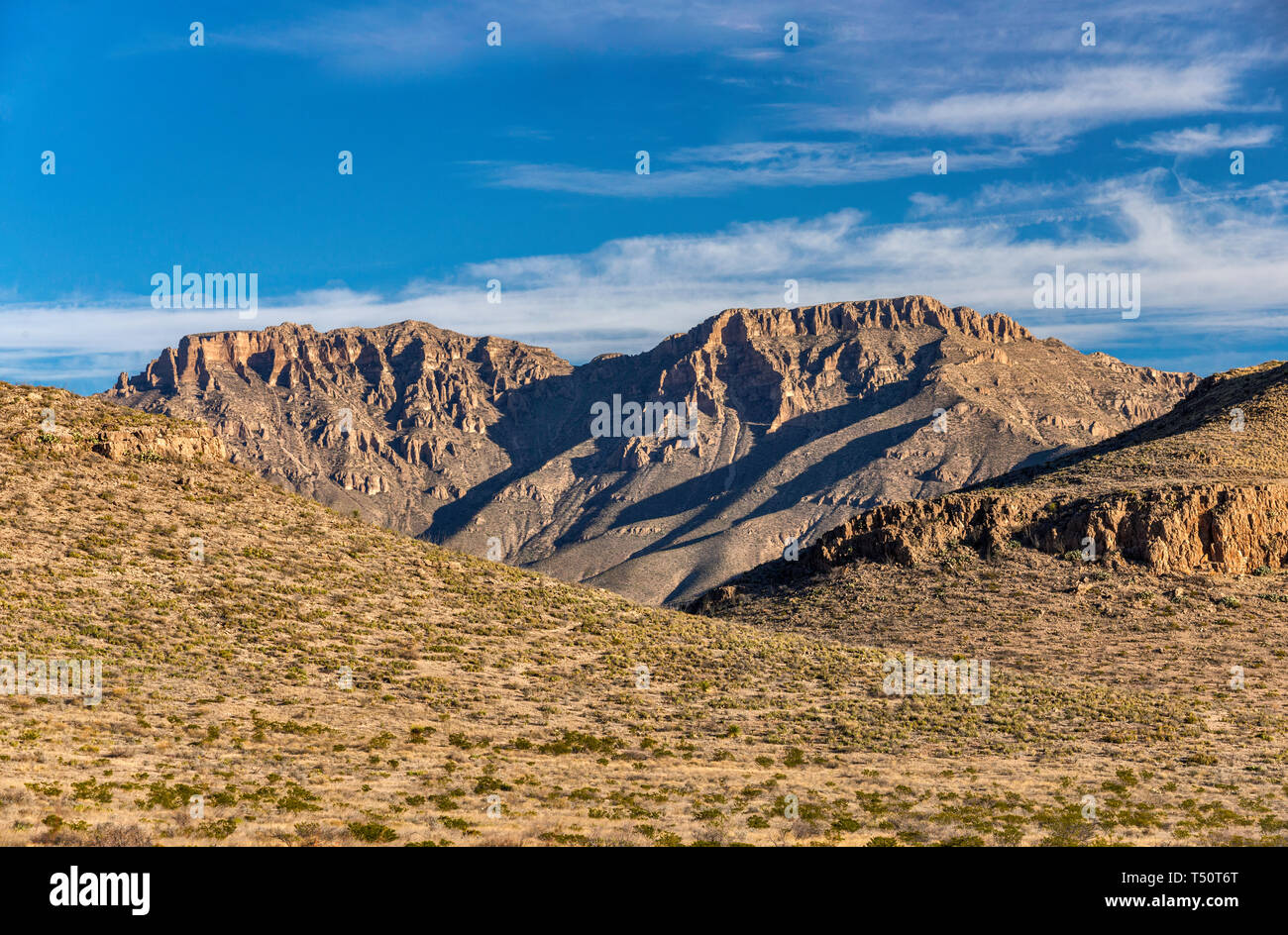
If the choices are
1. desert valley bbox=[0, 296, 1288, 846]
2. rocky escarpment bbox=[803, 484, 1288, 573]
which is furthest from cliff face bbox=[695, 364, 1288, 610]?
desert valley bbox=[0, 296, 1288, 846]

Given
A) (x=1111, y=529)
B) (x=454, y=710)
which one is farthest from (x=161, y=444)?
(x=1111, y=529)

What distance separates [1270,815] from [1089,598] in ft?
123

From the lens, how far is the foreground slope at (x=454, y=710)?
89.1ft

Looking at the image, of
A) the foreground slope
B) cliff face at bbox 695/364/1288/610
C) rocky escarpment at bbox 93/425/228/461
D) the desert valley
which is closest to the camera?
the foreground slope

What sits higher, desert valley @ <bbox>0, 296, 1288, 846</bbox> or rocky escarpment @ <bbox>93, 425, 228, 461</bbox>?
rocky escarpment @ <bbox>93, 425, 228, 461</bbox>

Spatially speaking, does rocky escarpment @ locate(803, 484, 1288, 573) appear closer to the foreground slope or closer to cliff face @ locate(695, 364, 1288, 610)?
cliff face @ locate(695, 364, 1288, 610)

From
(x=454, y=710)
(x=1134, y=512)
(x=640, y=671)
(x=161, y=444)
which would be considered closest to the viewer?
(x=454, y=710)

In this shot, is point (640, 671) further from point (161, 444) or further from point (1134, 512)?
point (1134, 512)

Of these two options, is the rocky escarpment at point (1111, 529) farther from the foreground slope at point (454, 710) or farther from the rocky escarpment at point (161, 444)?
the rocky escarpment at point (161, 444)

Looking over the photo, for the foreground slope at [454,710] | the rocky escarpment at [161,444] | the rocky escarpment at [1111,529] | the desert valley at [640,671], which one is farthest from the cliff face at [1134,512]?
the rocky escarpment at [161,444]

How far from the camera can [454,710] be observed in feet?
132

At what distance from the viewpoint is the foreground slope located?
27.2 meters
